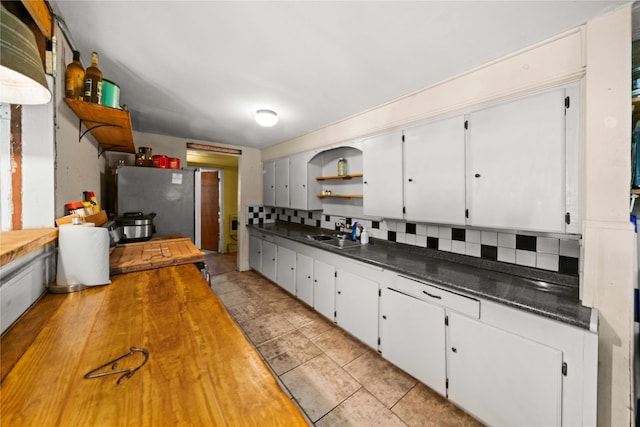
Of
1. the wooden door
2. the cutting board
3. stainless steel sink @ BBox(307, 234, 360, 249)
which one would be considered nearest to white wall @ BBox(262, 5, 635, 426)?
stainless steel sink @ BBox(307, 234, 360, 249)

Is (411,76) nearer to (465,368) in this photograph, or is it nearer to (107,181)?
(465,368)

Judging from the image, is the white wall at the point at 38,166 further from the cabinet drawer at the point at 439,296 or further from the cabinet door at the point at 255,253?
the cabinet door at the point at 255,253

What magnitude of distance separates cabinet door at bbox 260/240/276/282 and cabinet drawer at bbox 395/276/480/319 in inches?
89.5

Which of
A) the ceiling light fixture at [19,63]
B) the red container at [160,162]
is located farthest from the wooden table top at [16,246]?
the red container at [160,162]

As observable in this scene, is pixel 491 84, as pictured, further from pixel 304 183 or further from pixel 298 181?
pixel 298 181

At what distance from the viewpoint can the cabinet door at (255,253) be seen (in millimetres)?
4215

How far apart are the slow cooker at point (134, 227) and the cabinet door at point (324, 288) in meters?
1.75

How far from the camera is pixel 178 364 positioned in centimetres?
72

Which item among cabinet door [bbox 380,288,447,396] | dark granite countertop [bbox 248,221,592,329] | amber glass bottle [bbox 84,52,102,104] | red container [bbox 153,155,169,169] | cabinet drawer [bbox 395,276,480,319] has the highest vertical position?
amber glass bottle [bbox 84,52,102,104]

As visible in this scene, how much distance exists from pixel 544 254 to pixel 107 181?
4.56 metres

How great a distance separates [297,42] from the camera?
61.7 inches

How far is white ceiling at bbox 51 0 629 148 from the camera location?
1.29 m

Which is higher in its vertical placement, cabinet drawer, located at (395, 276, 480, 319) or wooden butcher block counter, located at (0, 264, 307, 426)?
wooden butcher block counter, located at (0, 264, 307, 426)

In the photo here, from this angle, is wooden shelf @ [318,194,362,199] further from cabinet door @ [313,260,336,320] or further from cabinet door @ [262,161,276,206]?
cabinet door @ [262,161,276,206]
